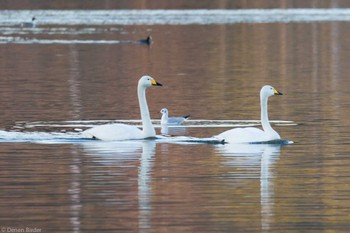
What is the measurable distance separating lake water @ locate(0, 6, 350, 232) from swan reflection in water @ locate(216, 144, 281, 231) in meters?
0.02

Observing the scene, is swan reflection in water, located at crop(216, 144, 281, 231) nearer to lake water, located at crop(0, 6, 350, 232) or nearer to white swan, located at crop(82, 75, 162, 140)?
lake water, located at crop(0, 6, 350, 232)

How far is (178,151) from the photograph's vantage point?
78.0ft

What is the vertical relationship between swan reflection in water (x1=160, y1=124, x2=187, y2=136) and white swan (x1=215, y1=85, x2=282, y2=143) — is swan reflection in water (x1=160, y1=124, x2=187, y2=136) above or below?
below

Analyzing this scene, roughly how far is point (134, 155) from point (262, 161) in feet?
7.71

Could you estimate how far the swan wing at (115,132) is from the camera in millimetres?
25094

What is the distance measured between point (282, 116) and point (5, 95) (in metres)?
9.42

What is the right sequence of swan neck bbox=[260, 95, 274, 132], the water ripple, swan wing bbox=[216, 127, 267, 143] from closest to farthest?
swan wing bbox=[216, 127, 267, 143], swan neck bbox=[260, 95, 274, 132], the water ripple

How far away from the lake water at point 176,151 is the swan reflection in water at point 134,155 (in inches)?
1.0

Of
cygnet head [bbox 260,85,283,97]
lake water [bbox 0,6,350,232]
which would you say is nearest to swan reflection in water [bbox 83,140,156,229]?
lake water [bbox 0,6,350,232]

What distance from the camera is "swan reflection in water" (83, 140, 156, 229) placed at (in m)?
18.6

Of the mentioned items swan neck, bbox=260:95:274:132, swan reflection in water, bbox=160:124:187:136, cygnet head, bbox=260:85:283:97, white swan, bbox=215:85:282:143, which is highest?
cygnet head, bbox=260:85:283:97

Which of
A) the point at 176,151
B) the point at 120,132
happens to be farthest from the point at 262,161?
the point at 120,132

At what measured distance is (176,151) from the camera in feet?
78.0

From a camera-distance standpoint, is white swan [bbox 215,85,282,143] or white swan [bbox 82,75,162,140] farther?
white swan [bbox 82,75,162,140]
